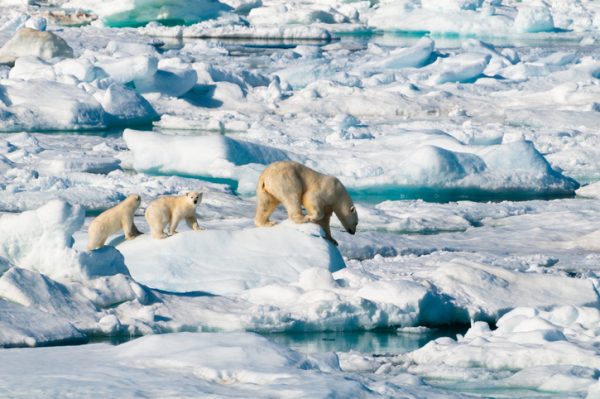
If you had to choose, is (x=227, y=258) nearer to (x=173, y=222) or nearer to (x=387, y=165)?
(x=173, y=222)

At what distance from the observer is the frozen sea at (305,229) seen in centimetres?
507

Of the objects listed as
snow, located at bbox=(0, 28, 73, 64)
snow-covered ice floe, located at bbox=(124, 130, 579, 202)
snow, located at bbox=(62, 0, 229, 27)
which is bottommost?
snow, located at bbox=(62, 0, 229, 27)

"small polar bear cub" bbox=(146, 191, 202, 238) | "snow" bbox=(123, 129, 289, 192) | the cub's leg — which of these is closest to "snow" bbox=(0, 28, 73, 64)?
"snow" bbox=(123, 129, 289, 192)

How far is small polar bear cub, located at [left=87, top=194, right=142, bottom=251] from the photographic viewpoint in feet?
23.1

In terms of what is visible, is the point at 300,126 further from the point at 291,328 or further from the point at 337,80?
the point at 291,328

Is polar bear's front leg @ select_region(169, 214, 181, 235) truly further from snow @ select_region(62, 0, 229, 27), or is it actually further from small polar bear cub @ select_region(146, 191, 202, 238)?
snow @ select_region(62, 0, 229, 27)

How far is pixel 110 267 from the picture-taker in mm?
6320

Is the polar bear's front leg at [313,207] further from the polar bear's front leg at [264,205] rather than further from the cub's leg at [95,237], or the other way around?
the cub's leg at [95,237]

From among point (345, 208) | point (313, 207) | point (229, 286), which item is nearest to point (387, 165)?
point (345, 208)

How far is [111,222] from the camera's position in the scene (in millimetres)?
7086

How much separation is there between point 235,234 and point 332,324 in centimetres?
112

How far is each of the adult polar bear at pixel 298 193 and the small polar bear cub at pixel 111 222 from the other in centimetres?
87

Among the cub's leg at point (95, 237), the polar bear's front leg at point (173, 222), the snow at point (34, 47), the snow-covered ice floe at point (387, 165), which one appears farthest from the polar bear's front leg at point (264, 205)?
the snow at point (34, 47)

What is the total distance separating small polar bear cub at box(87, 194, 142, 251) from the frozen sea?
149mm
